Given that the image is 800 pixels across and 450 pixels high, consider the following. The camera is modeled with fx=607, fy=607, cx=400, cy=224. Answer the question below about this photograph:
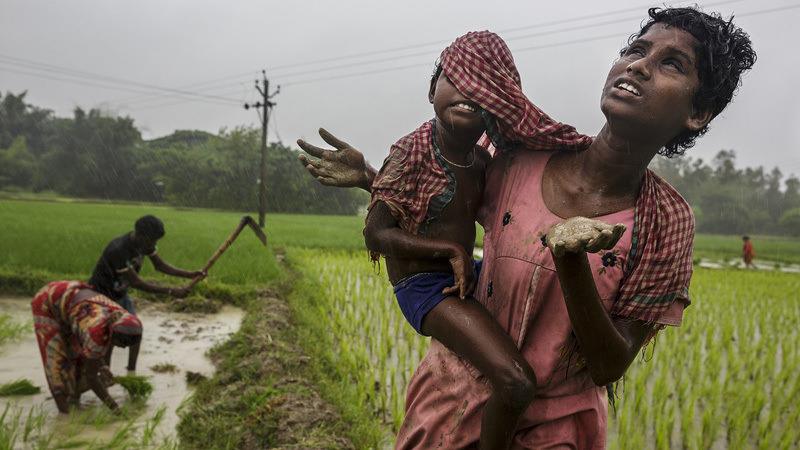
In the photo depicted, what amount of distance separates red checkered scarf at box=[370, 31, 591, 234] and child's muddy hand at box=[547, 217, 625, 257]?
13.8 inches

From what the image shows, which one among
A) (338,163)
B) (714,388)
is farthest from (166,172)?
(338,163)

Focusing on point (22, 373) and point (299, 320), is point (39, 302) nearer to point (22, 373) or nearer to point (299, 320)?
point (22, 373)

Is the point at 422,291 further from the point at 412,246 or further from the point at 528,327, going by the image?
the point at 528,327

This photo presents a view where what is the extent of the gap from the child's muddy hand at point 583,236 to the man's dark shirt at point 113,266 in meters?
4.69

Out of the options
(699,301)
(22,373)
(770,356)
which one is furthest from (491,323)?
(699,301)

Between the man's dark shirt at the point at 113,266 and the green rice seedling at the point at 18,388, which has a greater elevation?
the man's dark shirt at the point at 113,266

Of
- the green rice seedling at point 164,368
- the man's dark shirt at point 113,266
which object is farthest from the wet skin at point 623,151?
the green rice seedling at point 164,368

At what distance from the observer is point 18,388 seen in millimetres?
4742

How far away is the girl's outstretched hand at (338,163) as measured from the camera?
57.1 inches

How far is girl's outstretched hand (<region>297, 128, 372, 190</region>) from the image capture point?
1.45 m

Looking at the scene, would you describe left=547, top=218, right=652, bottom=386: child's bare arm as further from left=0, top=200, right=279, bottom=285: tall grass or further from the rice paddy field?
left=0, top=200, right=279, bottom=285: tall grass

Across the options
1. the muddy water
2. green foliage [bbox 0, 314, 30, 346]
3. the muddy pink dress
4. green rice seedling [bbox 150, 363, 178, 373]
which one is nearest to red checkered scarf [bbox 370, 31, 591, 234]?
the muddy pink dress

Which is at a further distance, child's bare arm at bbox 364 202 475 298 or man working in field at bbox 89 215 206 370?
man working in field at bbox 89 215 206 370

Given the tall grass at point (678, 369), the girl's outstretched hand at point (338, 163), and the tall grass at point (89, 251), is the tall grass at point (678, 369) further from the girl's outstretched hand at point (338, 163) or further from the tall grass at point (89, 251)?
the tall grass at point (89, 251)
